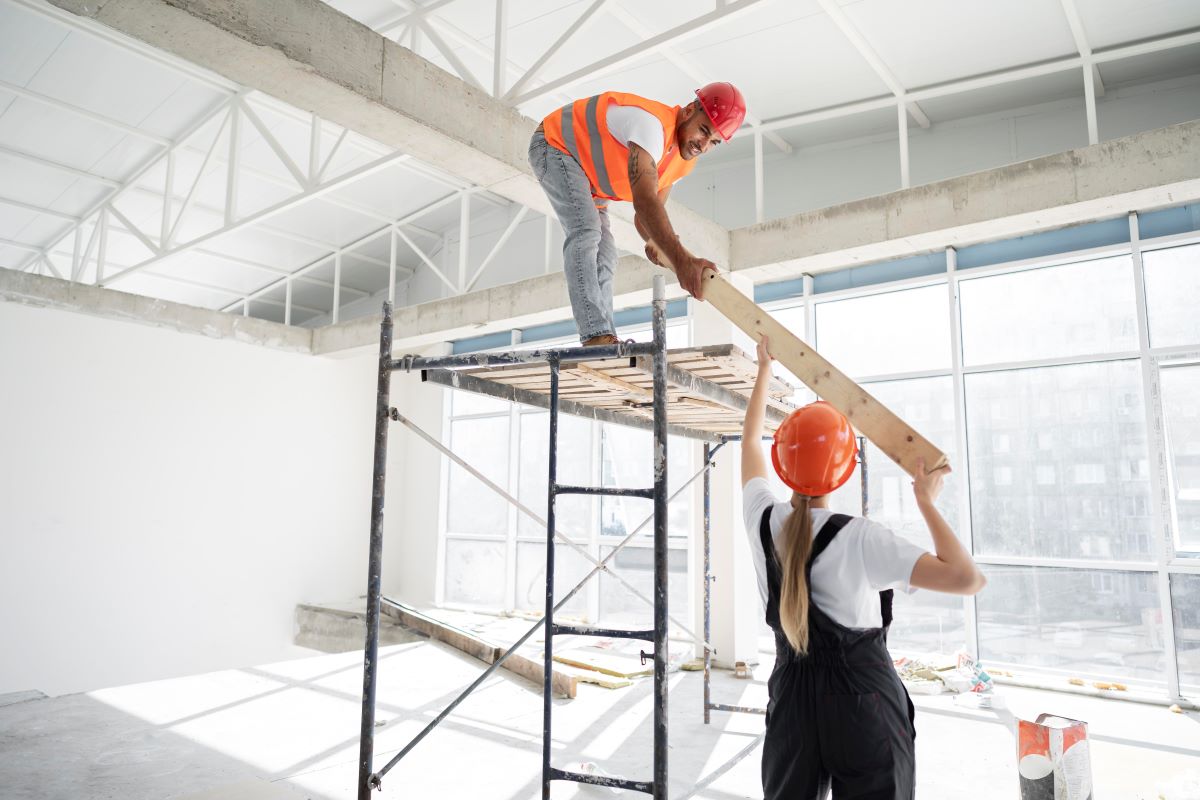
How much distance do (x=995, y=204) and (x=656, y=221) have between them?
17.8 ft

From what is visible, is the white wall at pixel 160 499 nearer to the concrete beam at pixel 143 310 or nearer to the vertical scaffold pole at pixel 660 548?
the concrete beam at pixel 143 310

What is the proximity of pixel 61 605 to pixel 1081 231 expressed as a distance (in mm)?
14296

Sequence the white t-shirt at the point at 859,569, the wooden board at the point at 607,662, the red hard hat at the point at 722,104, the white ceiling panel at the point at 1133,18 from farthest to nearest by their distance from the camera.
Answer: the wooden board at the point at 607,662, the white ceiling panel at the point at 1133,18, the red hard hat at the point at 722,104, the white t-shirt at the point at 859,569

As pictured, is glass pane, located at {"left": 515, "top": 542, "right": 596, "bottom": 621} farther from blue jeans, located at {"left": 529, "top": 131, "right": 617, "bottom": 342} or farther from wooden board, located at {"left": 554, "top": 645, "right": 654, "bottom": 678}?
blue jeans, located at {"left": 529, "top": 131, "right": 617, "bottom": 342}

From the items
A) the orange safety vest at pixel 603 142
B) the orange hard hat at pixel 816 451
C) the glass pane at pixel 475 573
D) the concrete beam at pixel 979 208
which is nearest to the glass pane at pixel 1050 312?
the concrete beam at pixel 979 208

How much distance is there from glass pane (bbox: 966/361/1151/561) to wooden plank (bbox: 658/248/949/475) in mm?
7301

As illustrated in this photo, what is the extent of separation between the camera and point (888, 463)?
34.0ft

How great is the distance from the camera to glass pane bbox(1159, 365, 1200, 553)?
7.89 metres

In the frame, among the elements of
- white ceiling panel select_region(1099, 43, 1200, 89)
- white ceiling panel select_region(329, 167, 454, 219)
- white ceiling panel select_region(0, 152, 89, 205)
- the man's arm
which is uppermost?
white ceiling panel select_region(329, 167, 454, 219)

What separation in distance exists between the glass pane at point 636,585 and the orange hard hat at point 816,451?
10047 mm

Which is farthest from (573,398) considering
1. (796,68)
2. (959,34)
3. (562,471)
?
(562,471)

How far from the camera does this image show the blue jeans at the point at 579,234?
3.68m

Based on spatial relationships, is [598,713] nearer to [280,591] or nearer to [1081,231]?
[1081,231]

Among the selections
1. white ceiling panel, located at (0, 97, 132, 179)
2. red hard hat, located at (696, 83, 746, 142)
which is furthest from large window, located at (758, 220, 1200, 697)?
white ceiling panel, located at (0, 97, 132, 179)
